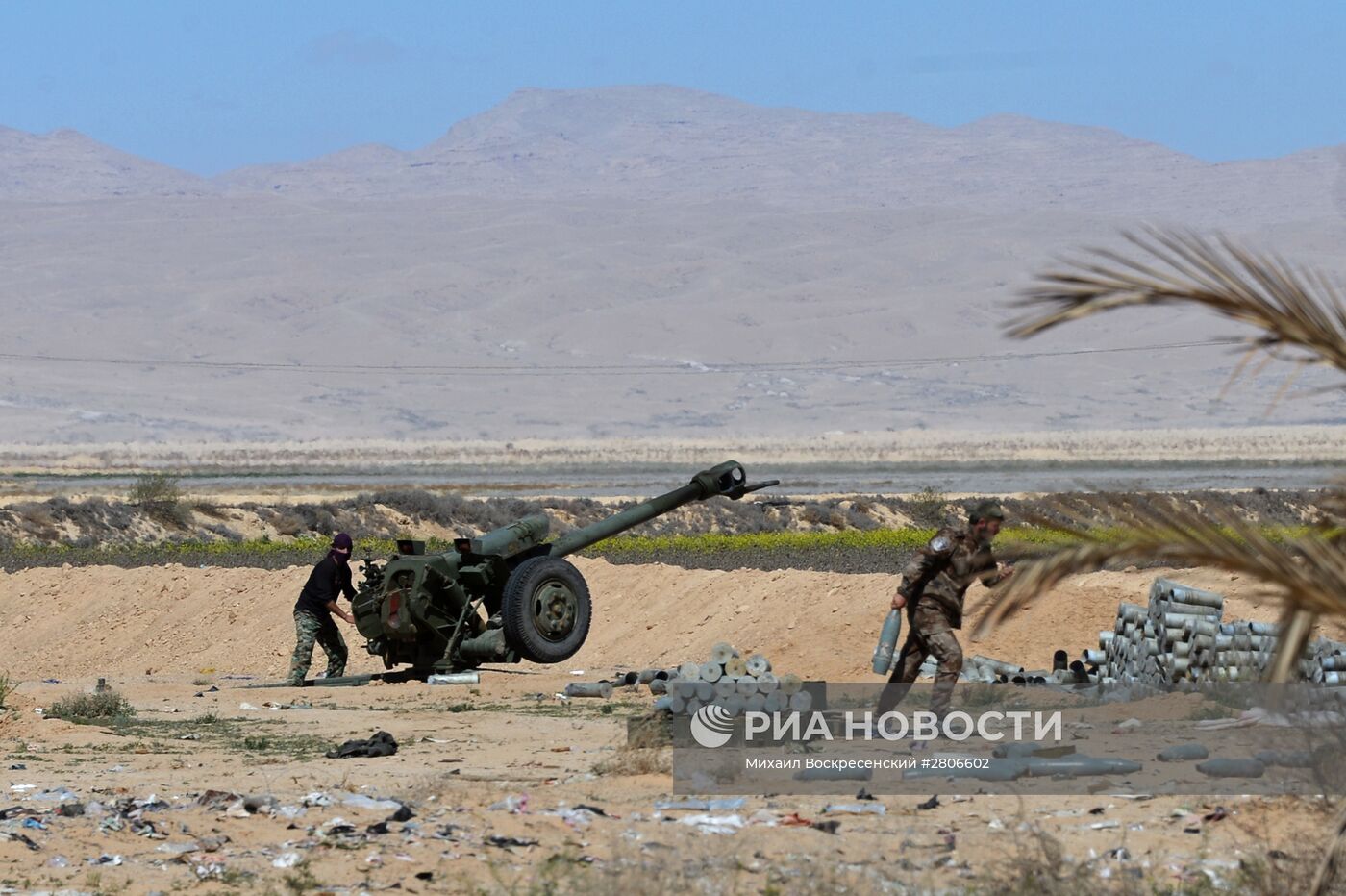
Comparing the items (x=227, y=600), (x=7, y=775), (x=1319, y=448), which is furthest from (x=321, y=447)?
(x=7, y=775)

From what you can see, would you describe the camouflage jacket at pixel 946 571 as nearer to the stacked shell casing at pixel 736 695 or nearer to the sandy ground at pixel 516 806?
the stacked shell casing at pixel 736 695

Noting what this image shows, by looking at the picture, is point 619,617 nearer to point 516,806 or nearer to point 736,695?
point 736,695

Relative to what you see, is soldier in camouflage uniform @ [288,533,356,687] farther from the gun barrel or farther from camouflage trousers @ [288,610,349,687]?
→ the gun barrel

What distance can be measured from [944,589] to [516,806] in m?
3.09

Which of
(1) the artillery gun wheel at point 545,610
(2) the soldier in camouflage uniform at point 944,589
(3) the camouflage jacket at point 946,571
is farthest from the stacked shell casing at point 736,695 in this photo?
(1) the artillery gun wheel at point 545,610

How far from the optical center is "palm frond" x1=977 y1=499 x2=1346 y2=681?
5.48m

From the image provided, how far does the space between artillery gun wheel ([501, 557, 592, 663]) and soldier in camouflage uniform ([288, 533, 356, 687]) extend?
4.93 ft

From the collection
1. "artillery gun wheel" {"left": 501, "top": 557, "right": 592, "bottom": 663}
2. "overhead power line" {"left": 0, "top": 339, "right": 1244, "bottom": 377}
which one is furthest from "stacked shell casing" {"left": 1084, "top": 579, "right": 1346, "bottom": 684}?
"overhead power line" {"left": 0, "top": 339, "right": 1244, "bottom": 377}

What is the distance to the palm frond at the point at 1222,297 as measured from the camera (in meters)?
5.44

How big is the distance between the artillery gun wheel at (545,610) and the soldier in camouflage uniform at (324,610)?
150cm

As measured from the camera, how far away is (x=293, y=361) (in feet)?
422
